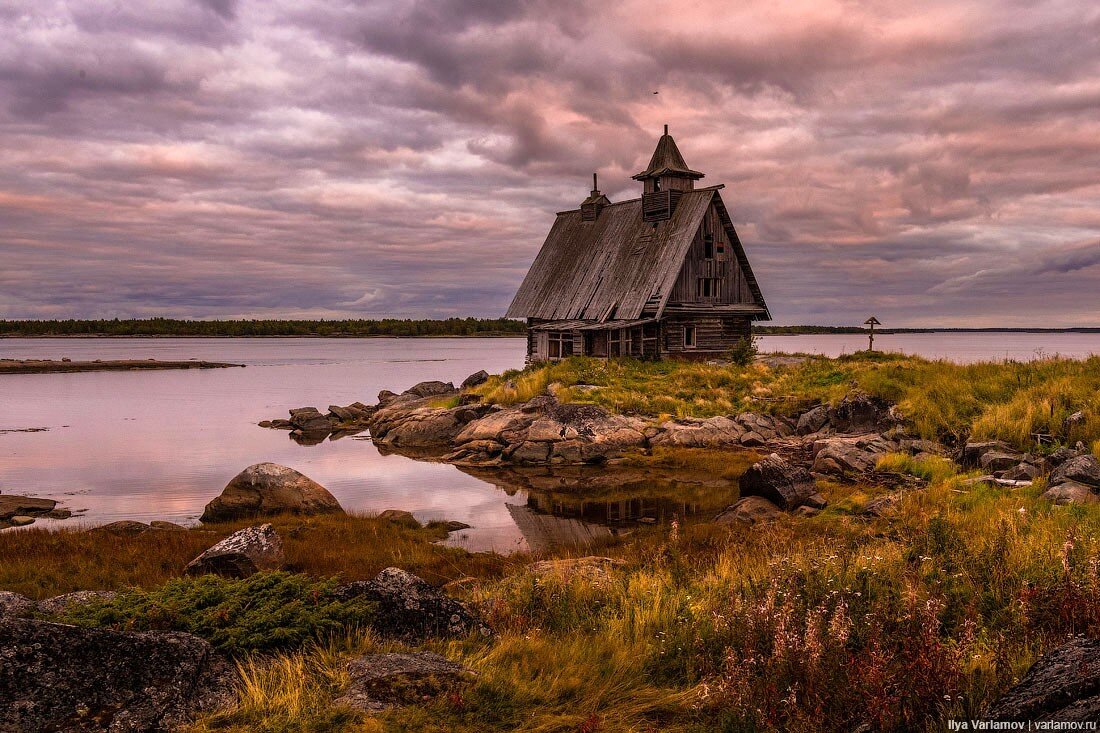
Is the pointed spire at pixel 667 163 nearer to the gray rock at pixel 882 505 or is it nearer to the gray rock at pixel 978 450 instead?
the gray rock at pixel 978 450

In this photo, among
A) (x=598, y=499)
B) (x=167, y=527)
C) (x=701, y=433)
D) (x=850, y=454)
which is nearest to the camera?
(x=167, y=527)

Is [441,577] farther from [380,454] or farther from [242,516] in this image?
[380,454]

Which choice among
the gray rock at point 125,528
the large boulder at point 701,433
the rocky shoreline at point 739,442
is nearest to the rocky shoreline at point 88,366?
the rocky shoreline at point 739,442

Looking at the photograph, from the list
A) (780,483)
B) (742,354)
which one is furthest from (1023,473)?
(742,354)

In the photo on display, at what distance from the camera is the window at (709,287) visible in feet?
132

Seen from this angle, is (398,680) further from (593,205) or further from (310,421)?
(593,205)

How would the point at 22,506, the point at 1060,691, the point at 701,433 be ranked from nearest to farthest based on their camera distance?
1. the point at 1060,691
2. the point at 22,506
3. the point at 701,433

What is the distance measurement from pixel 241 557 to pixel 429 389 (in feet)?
115

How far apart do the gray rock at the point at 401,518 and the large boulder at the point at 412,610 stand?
9.79 meters

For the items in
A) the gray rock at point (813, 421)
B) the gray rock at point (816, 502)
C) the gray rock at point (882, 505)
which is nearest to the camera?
the gray rock at point (882, 505)

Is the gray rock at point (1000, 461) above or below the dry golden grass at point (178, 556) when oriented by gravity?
above

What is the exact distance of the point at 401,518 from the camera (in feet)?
58.7

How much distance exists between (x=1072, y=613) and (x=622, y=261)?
36.8 meters

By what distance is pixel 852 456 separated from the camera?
20875 mm
